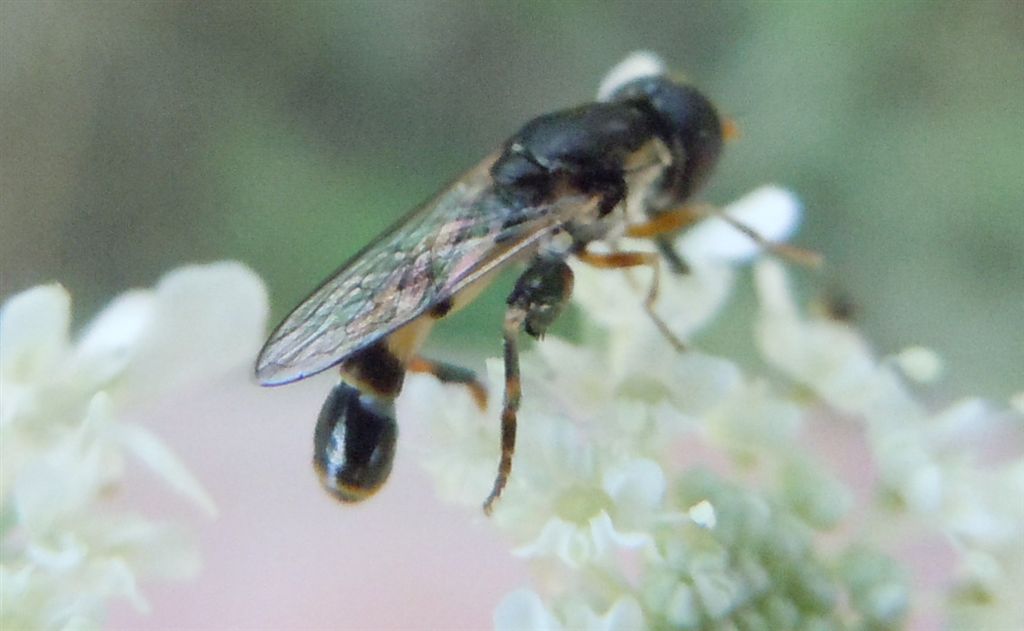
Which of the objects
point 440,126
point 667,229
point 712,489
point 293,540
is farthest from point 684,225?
point 440,126

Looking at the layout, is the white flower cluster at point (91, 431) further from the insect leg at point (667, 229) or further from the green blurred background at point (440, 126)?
the green blurred background at point (440, 126)

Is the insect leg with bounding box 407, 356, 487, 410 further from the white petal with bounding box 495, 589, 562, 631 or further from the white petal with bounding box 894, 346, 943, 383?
the white petal with bounding box 894, 346, 943, 383

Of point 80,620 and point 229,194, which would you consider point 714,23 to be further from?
point 80,620

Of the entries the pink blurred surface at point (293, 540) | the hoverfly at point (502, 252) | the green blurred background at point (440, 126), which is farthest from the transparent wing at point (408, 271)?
the green blurred background at point (440, 126)

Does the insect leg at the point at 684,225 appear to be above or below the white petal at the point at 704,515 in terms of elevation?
above

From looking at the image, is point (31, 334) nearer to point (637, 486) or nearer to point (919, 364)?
point (637, 486)

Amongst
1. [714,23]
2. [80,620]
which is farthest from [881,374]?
[714,23]

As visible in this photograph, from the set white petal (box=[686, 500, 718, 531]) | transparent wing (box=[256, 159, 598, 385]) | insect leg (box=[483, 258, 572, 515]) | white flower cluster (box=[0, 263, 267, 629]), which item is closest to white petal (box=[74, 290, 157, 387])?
white flower cluster (box=[0, 263, 267, 629])

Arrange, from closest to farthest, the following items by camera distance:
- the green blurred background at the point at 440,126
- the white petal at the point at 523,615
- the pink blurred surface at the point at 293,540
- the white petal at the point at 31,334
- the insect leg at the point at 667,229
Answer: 1. the white petal at the point at 523,615
2. the white petal at the point at 31,334
3. the insect leg at the point at 667,229
4. the pink blurred surface at the point at 293,540
5. the green blurred background at the point at 440,126
